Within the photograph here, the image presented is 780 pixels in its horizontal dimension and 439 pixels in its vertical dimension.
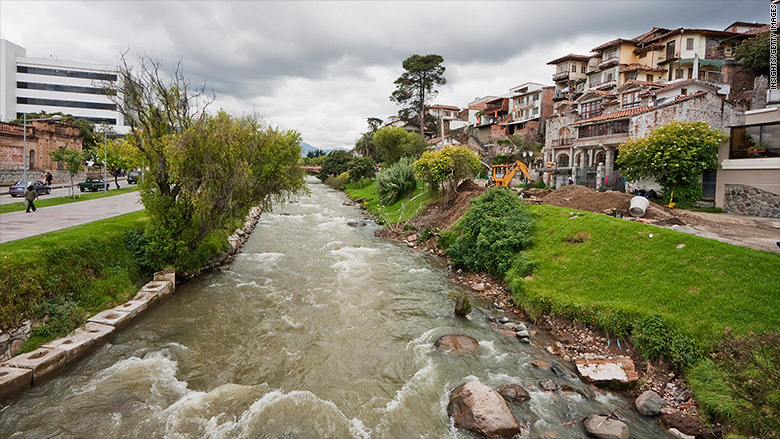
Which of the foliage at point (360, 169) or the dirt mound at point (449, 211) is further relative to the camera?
the foliage at point (360, 169)

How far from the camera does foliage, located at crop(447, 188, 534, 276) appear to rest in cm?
1869

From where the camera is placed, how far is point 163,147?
1565 centimetres

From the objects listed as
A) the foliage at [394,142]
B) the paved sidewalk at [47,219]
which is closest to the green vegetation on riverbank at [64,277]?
the paved sidewalk at [47,219]

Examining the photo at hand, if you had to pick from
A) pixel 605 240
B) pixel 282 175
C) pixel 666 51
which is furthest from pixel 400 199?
pixel 666 51

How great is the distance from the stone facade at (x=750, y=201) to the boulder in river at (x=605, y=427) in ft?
70.6

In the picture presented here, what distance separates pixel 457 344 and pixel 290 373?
17.0ft

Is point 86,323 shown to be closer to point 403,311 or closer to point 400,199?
point 403,311

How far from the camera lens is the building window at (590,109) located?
141ft

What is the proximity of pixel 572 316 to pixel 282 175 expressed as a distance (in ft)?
46.4

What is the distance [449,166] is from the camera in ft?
98.4

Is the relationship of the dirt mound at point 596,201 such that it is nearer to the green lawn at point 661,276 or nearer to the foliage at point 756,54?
the green lawn at point 661,276

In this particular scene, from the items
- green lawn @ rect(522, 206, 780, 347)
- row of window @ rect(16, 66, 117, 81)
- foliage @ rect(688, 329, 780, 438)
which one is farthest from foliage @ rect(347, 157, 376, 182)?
foliage @ rect(688, 329, 780, 438)

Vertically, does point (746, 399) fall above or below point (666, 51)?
below

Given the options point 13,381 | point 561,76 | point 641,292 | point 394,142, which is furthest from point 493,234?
point 561,76
